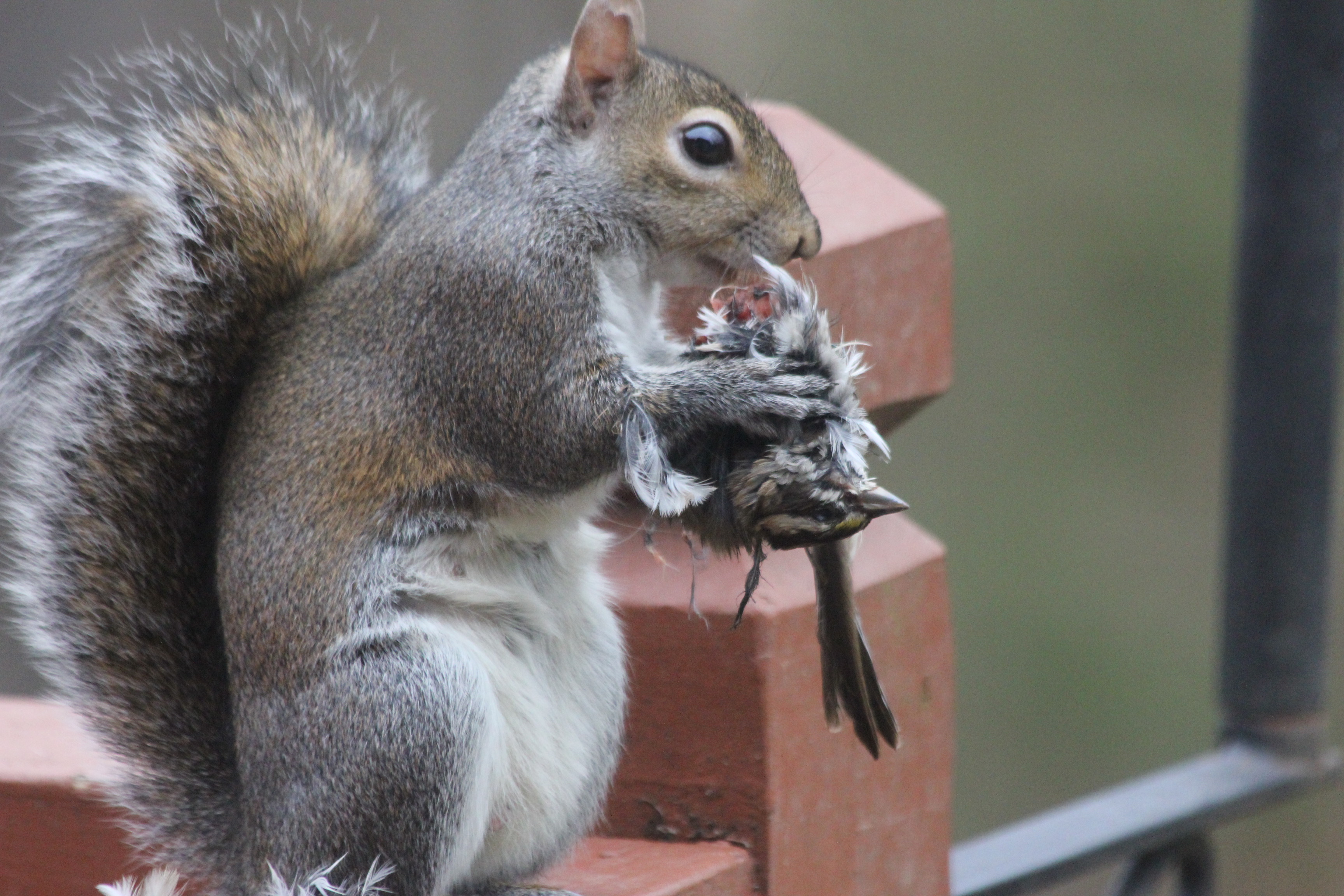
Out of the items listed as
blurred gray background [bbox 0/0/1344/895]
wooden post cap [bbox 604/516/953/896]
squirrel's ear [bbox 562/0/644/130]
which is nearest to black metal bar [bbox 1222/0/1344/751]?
wooden post cap [bbox 604/516/953/896]

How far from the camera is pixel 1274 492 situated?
2.00 m

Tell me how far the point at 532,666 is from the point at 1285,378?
3.84 feet

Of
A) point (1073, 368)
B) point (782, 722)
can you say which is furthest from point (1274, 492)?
point (1073, 368)

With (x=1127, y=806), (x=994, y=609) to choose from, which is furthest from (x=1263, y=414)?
(x=994, y=609)

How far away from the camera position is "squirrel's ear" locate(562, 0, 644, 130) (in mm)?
1310

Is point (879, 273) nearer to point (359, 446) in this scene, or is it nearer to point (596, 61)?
point (596, 61)

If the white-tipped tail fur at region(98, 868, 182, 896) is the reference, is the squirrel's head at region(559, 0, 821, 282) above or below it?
above

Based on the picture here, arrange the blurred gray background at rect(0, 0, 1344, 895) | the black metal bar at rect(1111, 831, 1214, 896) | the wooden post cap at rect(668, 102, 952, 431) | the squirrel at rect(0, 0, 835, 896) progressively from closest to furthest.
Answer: the squirrel at rect(0, 0, 835, 896) → the wooden post cap at rect(668, 102, 952, 431) → the black metal bar at rect(1111, 831, 1214, 896) → the blurred gray background at rect(0, 0, 1344, 895)

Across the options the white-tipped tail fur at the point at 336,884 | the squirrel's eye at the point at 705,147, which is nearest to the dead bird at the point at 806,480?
the squirrel's eye at the point at 705,147

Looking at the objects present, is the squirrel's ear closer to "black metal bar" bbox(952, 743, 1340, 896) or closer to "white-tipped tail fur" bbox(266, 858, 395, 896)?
"white-tipped tail fur" bbox(266, 858, 395, 896)

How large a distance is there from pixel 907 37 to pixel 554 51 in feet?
13.4

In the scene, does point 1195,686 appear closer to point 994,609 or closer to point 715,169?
point 994,609

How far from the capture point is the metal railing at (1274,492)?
184 centimetres

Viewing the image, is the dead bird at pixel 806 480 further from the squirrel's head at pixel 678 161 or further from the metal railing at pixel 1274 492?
the metal railing at pixel 1274 492
